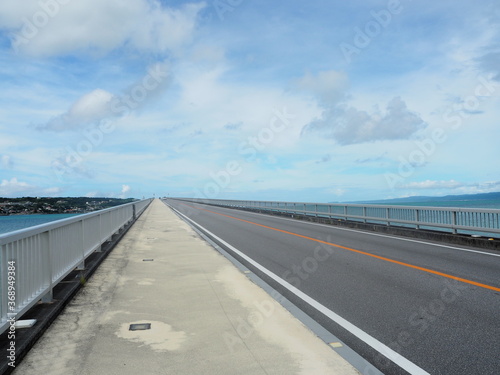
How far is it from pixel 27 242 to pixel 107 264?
5.06 m

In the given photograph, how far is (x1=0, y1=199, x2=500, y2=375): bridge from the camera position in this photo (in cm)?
425

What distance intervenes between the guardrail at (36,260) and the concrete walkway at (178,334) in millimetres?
480

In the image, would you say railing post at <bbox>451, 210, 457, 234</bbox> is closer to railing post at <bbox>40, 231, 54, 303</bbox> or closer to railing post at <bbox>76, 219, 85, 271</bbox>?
railing post at <bbox>76, 219, 85, 271</bbox>

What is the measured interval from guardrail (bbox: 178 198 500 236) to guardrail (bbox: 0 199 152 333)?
1204 cm

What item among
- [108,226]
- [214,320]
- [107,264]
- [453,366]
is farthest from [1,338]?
[108,226]

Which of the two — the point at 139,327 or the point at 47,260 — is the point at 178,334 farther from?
the point at 47,260

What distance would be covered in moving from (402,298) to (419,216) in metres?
10.7

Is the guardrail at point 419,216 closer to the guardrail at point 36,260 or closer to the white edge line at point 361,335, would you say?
the white edge line at point 361,335

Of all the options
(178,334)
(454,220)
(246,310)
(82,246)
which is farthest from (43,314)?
(454,220)

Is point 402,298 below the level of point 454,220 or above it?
below

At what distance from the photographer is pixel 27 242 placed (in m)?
5.11

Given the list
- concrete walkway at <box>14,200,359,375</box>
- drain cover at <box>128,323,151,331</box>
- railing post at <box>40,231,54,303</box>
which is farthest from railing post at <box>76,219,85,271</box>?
drain cover at <box>128,323,151,331</box>

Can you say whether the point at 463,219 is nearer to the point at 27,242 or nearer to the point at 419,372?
the point at 419,372

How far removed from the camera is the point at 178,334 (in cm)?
498
